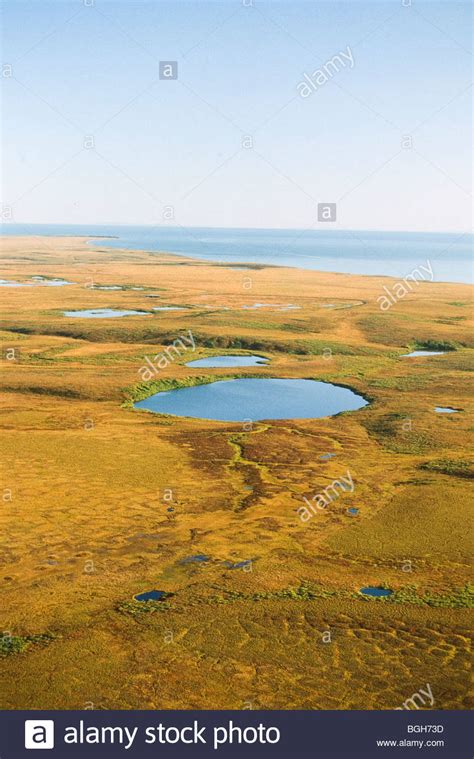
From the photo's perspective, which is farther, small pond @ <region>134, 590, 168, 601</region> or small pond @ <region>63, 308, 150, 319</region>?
small pond @ <region>63, 308, 150, 319</region>

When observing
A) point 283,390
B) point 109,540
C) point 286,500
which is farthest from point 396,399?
point 109,540

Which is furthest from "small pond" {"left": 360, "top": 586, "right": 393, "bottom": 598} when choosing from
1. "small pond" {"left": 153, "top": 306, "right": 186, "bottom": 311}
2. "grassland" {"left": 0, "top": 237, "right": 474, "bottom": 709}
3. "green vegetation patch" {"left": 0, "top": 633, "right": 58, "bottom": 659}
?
"small pond" {"left": 153, "top": 306, "right": 186, "bottom": 311}

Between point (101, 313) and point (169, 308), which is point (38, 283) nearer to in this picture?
point (101, 313)

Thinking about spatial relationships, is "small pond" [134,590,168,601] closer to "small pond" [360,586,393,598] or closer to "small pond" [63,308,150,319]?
"small pond" [360,586,393,598]

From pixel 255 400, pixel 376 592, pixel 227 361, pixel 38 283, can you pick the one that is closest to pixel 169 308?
pixel 227 361
